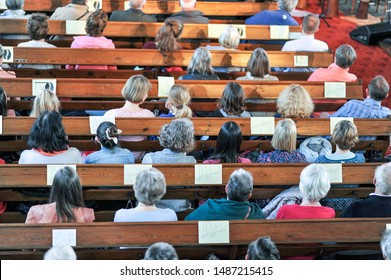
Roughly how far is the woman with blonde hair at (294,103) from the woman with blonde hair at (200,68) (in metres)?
0.91

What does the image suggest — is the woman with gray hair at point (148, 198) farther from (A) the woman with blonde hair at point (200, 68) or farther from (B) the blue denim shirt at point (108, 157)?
(A) the woman with blonde hair at point (200, 68)

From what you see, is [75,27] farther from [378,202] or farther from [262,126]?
[378,202]

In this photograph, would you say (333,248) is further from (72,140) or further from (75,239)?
(72,140)

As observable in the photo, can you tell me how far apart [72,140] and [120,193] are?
3.09ft

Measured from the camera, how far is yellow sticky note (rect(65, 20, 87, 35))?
880 centimetres

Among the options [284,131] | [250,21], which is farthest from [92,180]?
[250,21]

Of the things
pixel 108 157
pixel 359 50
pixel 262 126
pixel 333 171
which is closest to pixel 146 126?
pixel 108 157

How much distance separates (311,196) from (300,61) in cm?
314

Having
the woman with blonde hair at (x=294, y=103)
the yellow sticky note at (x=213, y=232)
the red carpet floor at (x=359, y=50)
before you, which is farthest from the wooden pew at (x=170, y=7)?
the yellow sticky note at (x=213, y=232)

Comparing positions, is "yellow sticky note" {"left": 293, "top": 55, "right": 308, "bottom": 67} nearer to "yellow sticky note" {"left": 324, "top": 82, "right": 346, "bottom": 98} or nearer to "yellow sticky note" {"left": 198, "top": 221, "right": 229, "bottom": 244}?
"yellow sticky note" {"left": 324, "top": 82, "right": 346, "bottom": 98}

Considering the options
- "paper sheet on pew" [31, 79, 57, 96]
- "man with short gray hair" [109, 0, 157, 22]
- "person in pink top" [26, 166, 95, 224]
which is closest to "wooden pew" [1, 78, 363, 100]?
"paper sheet on pew" [31, 79, 57, 96]

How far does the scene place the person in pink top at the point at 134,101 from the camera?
272 inches

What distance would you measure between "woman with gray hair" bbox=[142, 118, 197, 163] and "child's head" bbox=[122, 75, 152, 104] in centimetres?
74

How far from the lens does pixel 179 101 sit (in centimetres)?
696
